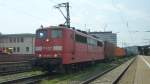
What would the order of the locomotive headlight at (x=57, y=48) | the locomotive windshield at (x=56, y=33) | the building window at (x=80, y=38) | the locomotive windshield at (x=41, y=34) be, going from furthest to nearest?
the building window at (x=80, y=38) < the locomotive windshield at (x=41, y=34) < the locomotive windshield at (x=56, y=33) < the locomotive headlight at (x=57, y=48)

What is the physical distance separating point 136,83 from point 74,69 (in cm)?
862

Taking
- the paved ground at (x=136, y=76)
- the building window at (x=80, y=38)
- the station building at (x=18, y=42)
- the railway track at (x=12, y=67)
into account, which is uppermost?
the station building at (x=18, y=42)

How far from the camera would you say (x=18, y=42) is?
89688mm

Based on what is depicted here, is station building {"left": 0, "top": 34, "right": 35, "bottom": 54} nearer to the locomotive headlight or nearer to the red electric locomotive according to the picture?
the red electric locomotive

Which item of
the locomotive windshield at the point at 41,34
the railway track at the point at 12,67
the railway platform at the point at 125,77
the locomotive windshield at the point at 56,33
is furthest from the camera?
the railway track at the point at 12,67

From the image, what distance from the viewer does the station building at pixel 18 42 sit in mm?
87562

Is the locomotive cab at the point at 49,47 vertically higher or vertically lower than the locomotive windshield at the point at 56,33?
lower

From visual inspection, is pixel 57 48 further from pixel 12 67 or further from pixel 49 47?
pixel 12 67

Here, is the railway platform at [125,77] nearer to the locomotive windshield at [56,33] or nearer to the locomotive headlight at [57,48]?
the locomotive headlight at [57,48]

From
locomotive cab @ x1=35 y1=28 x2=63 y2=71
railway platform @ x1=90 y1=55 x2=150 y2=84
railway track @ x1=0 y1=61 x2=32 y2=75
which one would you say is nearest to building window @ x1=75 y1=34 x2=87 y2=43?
locomotive cab @ x1=35 y1=28 x2=63 y2=71

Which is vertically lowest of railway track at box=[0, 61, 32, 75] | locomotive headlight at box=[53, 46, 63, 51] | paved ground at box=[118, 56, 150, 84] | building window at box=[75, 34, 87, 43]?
paved ground at box=[118, 56, 150, 84]

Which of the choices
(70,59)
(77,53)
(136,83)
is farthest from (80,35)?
(136,83)

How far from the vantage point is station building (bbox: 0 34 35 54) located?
87.6 metres

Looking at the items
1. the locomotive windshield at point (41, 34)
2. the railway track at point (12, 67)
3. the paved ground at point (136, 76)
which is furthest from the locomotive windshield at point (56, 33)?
the paved ground at point (136, 76)
